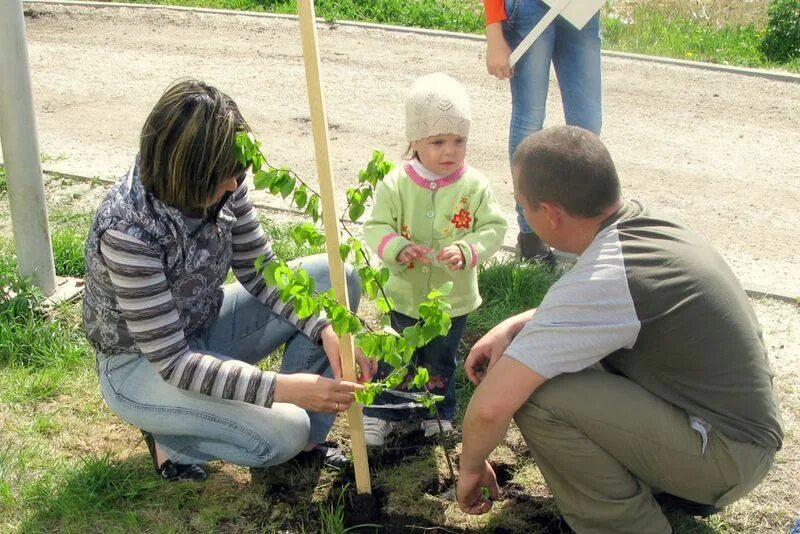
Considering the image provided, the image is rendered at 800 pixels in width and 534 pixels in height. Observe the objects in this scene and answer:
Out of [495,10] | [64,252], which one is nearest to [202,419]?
[64,252]

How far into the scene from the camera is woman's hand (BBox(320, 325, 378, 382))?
292 cm

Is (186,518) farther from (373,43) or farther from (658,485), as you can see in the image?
(373,43)

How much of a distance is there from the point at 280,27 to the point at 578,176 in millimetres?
7303

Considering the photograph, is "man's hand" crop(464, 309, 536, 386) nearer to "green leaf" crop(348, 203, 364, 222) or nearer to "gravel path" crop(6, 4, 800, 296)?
"green leaf" crop(348, 203, 364, 222)

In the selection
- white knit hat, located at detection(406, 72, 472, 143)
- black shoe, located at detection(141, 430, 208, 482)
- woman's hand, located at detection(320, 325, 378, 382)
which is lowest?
black shoe, located at detection(141, 430, 208, 482)

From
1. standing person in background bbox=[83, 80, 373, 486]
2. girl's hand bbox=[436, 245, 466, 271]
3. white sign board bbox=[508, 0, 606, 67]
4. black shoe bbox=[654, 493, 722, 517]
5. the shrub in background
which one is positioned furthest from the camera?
the shrub in background

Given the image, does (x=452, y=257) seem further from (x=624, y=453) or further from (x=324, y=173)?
(x=624, y=453)

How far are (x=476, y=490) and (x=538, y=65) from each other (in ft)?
7.25

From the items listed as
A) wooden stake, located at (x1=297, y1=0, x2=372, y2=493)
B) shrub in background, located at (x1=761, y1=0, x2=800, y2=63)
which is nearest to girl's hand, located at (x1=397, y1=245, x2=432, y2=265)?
wooden stake, located at (x1=297, y1=0, x2=372, y2=493)

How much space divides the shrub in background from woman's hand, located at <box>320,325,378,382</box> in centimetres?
625

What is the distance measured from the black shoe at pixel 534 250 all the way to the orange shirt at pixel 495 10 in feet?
3.22

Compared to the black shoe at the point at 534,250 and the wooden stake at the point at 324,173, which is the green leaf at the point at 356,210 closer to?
the wooden stake at the point at 324,173

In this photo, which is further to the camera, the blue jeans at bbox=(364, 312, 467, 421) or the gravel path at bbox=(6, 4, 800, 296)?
the gravel path at bbox=(6, 4, 800, 296)

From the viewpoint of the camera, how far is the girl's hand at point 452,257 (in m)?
3.02
